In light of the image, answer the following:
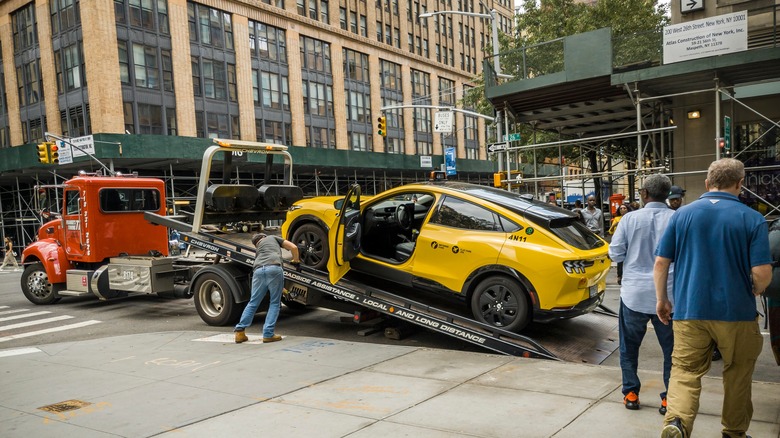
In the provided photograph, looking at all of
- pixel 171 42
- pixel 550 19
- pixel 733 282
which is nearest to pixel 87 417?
pixel 733 282

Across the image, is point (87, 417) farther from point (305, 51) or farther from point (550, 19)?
point (305, 51)

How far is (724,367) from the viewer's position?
11.8 feet

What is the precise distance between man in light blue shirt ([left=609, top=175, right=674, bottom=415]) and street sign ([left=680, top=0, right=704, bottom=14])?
552 inches

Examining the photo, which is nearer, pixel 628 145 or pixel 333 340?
pixel 333 340

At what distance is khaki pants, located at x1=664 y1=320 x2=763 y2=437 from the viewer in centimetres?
352

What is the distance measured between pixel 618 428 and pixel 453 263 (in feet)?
10.7

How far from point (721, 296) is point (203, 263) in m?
9.28

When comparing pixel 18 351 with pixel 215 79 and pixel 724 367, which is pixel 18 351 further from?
pixel 215 79

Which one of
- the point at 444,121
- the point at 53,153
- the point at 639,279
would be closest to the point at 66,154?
the point at 53,153

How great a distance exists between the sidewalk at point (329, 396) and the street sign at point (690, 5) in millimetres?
13933

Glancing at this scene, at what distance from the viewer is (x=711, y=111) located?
16.0m

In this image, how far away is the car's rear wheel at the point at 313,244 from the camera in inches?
323

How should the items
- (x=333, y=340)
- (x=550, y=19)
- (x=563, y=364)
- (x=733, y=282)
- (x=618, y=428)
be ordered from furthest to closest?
(x=550, y=19), (x=333, y=340), (x=563, y=364), (x=618, y=428), (x=733, y=282)

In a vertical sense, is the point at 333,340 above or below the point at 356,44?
below
